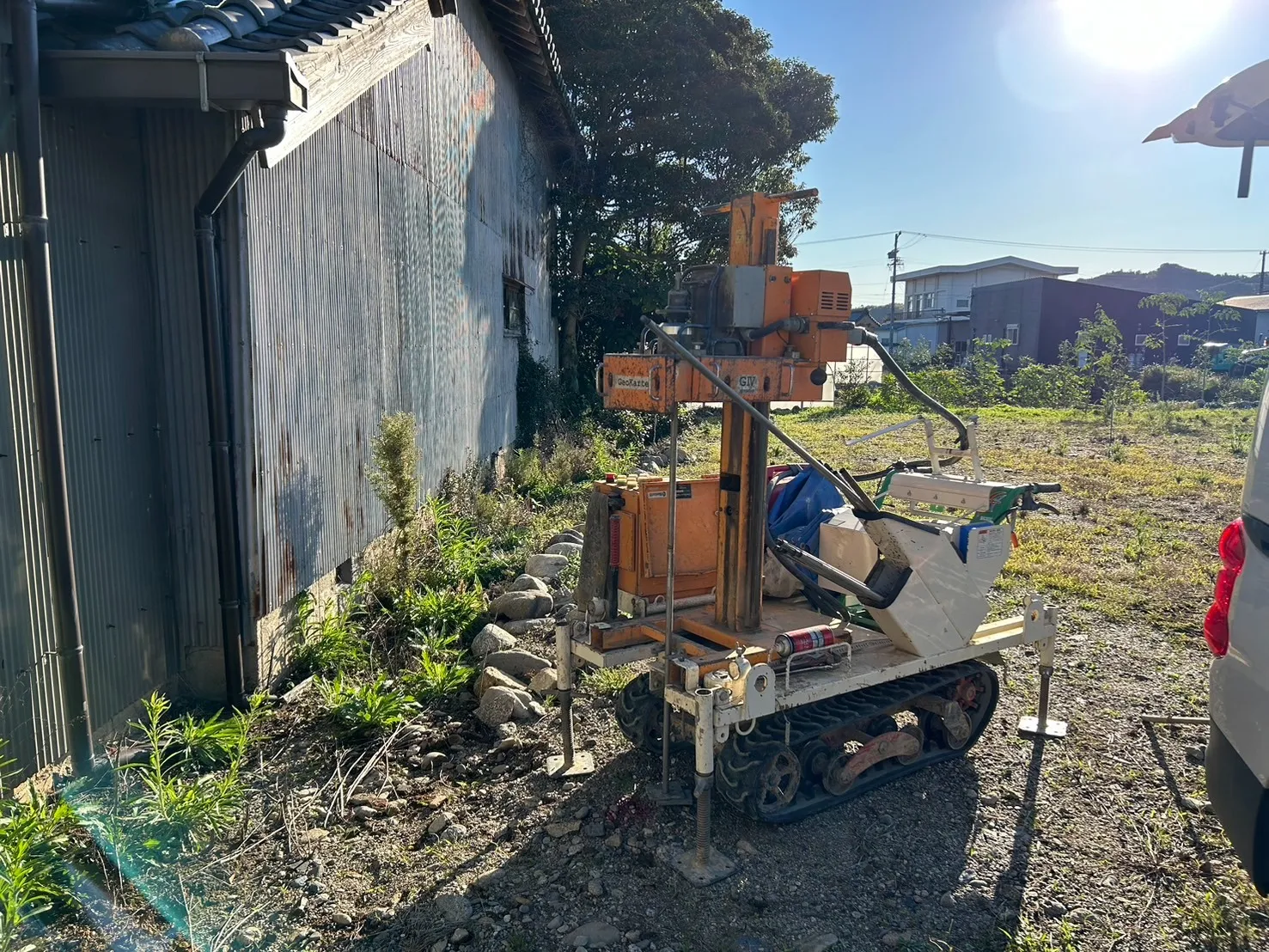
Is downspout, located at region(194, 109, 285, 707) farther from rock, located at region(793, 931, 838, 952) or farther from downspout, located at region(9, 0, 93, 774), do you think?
rock, located at region(793, 931, 838, 952)

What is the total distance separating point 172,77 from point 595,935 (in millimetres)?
3766

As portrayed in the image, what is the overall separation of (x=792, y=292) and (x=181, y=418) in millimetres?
3127

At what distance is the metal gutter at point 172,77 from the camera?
11.4ft

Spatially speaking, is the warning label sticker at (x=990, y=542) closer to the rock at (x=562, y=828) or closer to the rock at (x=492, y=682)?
the rock at (x=562, y=828)

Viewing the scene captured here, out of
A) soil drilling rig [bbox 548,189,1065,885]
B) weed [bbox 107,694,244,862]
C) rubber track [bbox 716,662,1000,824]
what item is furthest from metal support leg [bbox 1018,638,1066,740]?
weed [bbox 107,694,244,862]

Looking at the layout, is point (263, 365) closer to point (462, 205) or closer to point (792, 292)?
point (792, 292)

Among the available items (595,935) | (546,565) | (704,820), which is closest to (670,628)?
(704,820)

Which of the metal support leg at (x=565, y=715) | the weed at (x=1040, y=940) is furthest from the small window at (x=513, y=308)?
the weed at (x=1040, y=940)

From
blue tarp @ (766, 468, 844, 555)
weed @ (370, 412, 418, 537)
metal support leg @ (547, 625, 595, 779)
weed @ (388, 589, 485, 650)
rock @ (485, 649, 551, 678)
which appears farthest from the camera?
weed @ (370, 412, 418, 537)

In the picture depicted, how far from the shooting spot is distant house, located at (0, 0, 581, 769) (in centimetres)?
350

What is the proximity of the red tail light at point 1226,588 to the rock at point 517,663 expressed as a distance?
3.45 meters

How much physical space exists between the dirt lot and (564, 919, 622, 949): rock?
23 millimetres

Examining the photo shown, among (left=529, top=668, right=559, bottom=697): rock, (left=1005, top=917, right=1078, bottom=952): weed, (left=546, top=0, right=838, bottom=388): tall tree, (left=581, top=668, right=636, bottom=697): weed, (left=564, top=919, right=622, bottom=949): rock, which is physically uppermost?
(left=546, top=0, right=838, bottom=388): tall tree

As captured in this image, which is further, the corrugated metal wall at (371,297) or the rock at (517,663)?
the rock at (517,663)
